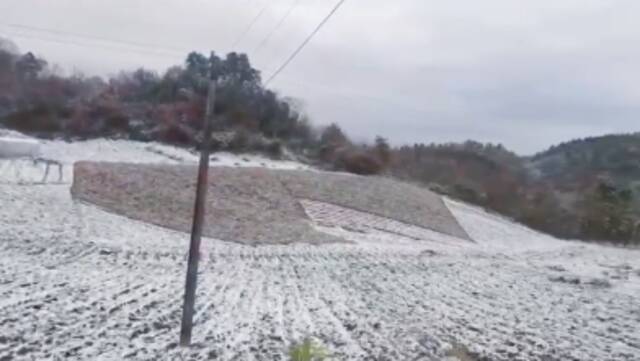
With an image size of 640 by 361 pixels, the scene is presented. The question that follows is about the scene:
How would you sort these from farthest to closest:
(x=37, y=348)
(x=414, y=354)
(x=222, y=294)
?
(x=222, y=294), (x=414, y=354), (x=37, y=348)

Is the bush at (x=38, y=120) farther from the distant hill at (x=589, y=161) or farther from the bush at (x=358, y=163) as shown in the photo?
the distant hill at (x=589, y=161)

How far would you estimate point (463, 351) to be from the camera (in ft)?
29.1

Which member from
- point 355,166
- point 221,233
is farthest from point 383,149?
point 221,233

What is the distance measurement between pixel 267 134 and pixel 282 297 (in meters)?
32.2

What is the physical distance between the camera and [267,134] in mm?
43312

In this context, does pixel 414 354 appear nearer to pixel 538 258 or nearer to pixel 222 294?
pixel 222 294

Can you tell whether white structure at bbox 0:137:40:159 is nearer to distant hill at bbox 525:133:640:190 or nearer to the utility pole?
the utility pole

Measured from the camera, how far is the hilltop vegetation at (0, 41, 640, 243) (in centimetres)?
3678

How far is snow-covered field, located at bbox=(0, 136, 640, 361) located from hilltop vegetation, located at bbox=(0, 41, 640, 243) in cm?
1543

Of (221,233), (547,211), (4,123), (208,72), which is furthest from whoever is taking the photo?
(4,123)

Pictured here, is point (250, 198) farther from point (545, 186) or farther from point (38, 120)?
point (545, 186)

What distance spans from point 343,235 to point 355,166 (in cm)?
1685

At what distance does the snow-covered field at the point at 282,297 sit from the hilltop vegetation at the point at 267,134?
15429 millimetres

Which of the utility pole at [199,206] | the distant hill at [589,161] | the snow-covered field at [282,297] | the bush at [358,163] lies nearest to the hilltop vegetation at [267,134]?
the bush at [358,163]
